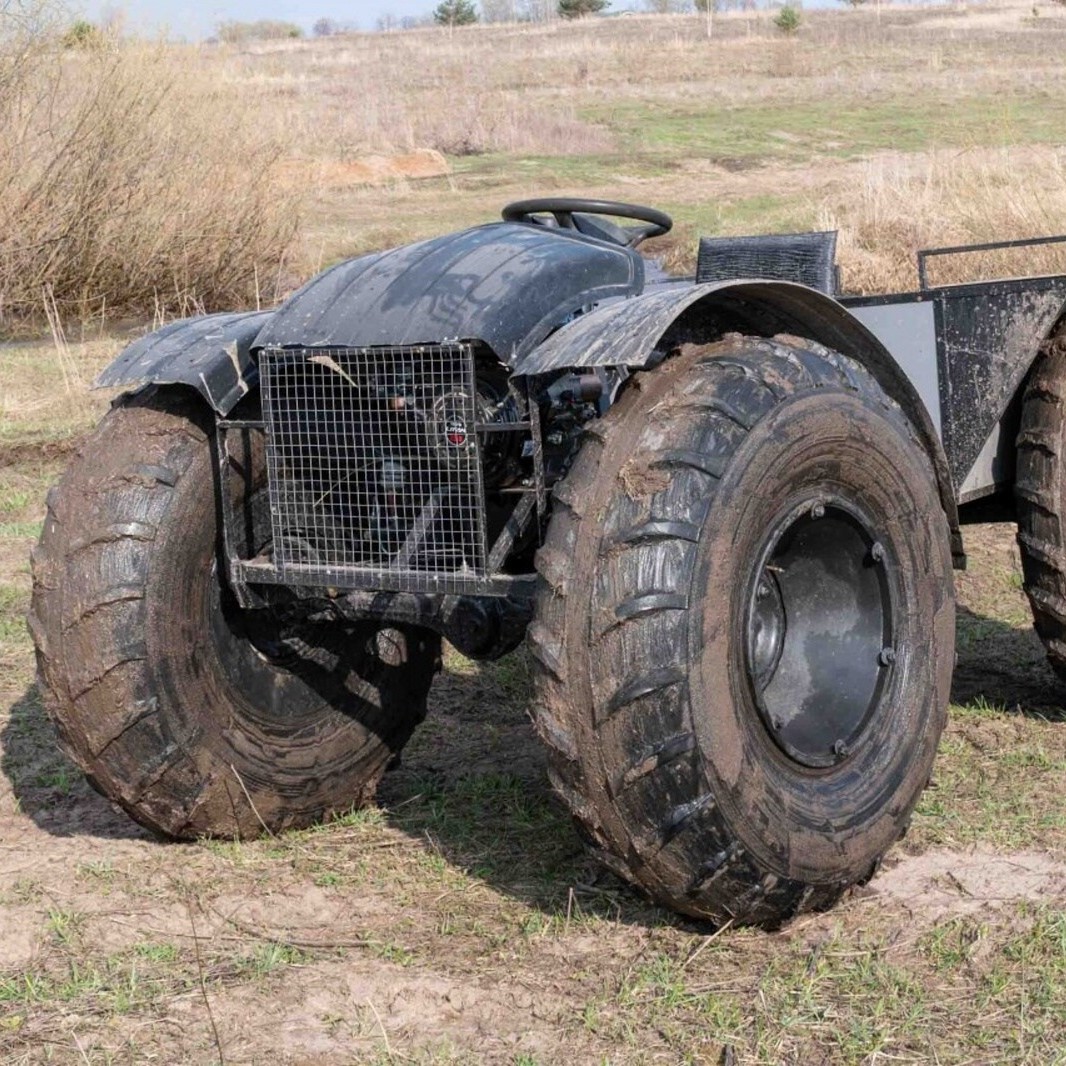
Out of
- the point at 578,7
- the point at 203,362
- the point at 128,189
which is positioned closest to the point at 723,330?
the point at 203,362

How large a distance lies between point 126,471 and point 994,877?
90.5 inches

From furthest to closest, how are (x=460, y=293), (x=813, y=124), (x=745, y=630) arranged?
1. (x=813, y=124)
2. (x=460, y=293)
3. (x=745, y=630)

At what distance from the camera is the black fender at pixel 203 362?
159 inches

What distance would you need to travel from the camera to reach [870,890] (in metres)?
3.93

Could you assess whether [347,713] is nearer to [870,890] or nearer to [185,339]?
[185,339]

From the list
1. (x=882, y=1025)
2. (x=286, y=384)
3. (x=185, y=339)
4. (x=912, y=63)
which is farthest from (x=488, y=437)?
(x=912, y=63)

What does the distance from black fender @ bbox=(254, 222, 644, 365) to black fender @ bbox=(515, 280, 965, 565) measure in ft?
0.35

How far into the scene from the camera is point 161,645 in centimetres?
407

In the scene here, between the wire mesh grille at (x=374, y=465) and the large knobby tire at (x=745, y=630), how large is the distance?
0.44 m

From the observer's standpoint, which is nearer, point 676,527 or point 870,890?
point 676,527

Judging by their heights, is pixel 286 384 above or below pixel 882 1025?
above

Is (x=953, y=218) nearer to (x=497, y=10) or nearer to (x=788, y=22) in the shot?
(x=788, y=22)

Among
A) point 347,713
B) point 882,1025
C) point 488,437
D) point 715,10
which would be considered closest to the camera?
point 882,1025

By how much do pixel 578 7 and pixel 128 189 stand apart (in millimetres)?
60794
